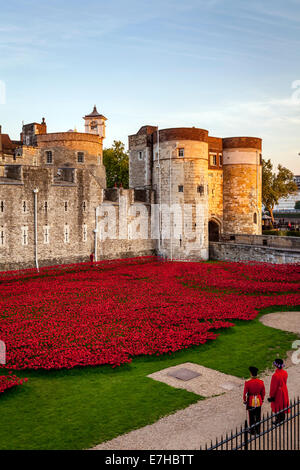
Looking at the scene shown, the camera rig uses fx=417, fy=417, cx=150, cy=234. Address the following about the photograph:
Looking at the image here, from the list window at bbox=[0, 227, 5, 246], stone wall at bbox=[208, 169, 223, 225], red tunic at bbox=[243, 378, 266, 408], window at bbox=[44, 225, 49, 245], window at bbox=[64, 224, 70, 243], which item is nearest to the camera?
red tunic at bbox=[243, 378, 266, 408]

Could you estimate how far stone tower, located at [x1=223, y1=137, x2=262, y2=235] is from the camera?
155 ft

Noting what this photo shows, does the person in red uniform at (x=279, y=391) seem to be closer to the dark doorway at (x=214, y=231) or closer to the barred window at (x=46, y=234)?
the barred window at (x=46, y=234)

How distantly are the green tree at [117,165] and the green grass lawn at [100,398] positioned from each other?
57.6 m

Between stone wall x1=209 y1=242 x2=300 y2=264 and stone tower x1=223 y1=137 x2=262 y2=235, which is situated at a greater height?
stone tower x1=223 y1=137 x2=262 y2=235

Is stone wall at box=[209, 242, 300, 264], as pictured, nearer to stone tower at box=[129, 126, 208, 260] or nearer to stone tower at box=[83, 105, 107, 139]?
stone tower at box=[129, 126, 208, 260]

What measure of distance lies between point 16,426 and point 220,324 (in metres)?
10.4

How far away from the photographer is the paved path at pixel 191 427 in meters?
9.04

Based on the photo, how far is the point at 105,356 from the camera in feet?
47.5

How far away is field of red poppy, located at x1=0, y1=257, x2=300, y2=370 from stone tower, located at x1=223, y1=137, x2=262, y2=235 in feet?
43.4

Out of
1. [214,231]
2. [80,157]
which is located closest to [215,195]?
[214,231]

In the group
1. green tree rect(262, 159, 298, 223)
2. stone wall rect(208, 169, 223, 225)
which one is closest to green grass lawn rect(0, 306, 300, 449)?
stone wall rect(208, 169, 223, 225)

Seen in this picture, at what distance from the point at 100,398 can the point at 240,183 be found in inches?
1530

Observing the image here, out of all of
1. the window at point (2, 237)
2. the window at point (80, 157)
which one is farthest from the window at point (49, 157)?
the window at point (2, 237)

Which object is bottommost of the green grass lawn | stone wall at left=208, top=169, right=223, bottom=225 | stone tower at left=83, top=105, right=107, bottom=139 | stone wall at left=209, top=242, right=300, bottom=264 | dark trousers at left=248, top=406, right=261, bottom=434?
the green grass lawn
